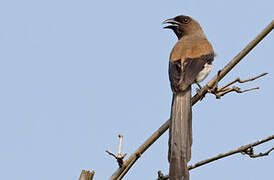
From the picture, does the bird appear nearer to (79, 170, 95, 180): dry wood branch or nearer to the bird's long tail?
the bird's long tail

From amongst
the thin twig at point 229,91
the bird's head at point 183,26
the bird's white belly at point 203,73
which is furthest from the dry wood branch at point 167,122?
the bird's head at point 183,26

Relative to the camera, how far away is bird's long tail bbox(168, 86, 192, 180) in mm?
4145

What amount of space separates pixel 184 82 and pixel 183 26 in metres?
2.99

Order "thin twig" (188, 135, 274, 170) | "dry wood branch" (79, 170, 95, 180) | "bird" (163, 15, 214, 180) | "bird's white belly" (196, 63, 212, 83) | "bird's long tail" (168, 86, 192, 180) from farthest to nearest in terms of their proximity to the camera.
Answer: "bird's white belly" (196, 63, 212, 83)
"bird" (163, 15, 214, 180)
"bird's long tail" (168, 86, 192, 180)
"thin twig" (188, 135, 274, 170)
"dry wood branch" (79, 170, 95, 180)

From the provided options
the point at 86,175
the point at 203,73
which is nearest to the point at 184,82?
the point at 203,73

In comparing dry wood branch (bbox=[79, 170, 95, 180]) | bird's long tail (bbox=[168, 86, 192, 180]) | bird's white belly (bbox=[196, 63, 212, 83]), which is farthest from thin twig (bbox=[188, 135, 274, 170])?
bird's white belly (bbox=[196, 63, 212, 83])

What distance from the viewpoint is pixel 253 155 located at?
159 inches

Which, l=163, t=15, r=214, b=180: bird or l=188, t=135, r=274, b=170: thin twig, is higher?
l=163, t=15, r=214, b=180: bird

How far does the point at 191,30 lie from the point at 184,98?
3251mm

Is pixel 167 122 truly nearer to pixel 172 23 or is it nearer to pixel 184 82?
pixel 184 82

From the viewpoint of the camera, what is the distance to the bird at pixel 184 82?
450 centimetres

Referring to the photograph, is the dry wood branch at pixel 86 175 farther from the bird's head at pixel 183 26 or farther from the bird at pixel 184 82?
the bird's head at pixel 183 26

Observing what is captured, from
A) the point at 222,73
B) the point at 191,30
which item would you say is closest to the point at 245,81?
the point at 222,73

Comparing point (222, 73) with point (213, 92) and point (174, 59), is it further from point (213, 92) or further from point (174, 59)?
point (174, 59)
